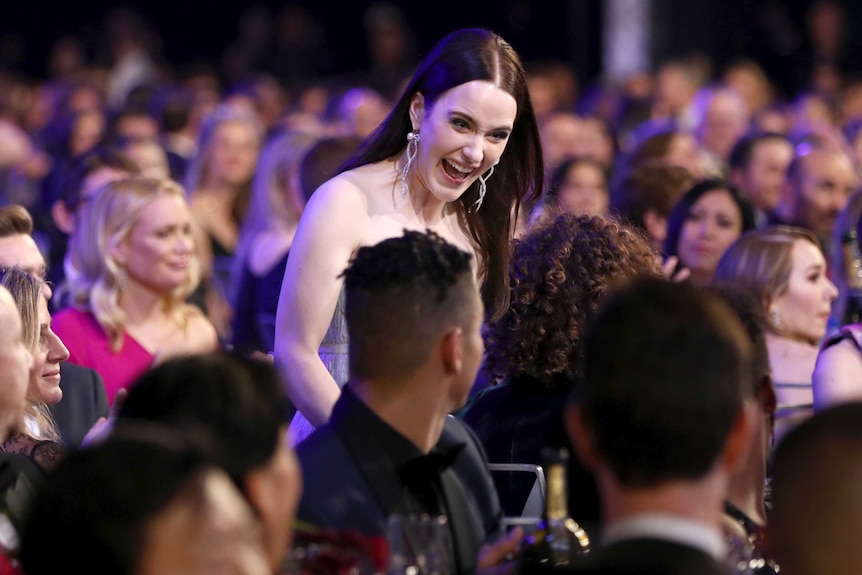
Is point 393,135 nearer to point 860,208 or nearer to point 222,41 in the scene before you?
point 860,208

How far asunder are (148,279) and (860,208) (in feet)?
9.64

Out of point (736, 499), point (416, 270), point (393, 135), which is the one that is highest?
point (393, 135)

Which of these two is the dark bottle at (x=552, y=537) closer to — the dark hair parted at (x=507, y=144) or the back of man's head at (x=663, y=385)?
the back of man's head at (x=663, y=385)

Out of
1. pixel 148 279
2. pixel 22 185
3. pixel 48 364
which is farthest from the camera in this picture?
pixel 22 185

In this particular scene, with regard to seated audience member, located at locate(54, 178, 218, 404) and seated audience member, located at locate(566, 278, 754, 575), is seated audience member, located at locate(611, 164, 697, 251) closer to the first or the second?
seated audience member, located at locate(54, 178, 218, 404)

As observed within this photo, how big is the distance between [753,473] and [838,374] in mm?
1182

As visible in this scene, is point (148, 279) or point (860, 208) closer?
point (148, 279)

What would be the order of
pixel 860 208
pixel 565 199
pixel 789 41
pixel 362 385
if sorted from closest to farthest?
pixel 362 385 < pixel 860 208 < pixel 565 199 < pixel 789 41

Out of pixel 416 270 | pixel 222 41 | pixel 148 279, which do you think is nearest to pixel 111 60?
pixel 222 41

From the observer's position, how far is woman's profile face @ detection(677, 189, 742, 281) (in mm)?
6320

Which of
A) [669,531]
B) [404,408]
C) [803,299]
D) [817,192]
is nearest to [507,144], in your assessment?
[404,408]

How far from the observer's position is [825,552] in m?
2.20

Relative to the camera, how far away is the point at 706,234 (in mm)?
6336

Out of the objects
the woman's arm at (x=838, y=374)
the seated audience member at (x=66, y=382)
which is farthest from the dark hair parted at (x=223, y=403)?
the woman's arm at (x=838, y=374)
